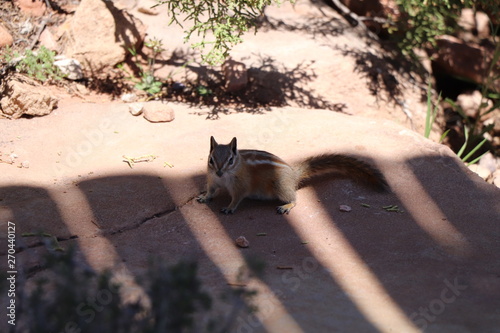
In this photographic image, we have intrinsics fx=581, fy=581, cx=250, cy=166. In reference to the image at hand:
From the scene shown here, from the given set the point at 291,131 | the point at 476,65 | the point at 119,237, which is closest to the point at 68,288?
the point at 119,237

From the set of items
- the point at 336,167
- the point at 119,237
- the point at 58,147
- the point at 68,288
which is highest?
Result: the point at 68,288

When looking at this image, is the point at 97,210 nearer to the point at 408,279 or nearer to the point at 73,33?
the point at 408,279

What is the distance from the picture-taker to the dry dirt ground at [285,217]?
140 inches

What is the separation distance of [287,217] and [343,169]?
2.54 ft

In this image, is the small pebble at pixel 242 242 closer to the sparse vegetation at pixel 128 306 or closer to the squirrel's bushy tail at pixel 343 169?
the squirrel's bushy tail at pixel 343 169

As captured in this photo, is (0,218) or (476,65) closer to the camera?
(0,218)

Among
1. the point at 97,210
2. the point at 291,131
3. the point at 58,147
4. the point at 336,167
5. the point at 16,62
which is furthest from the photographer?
the point at 16,62

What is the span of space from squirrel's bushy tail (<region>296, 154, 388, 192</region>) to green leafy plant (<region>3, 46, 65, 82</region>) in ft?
12.1

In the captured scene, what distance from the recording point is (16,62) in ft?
22.9

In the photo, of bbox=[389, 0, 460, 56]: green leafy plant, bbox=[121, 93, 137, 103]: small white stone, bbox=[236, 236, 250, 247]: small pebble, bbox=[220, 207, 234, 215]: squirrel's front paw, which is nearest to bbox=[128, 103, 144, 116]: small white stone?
bbox=[121, 93, 137, 103]: small white stone

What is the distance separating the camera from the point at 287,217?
479 cm

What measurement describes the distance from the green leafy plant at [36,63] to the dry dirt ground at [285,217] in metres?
0.64

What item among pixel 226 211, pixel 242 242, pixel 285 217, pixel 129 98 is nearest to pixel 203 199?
pixel 226 211

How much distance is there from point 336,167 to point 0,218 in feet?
9.19
